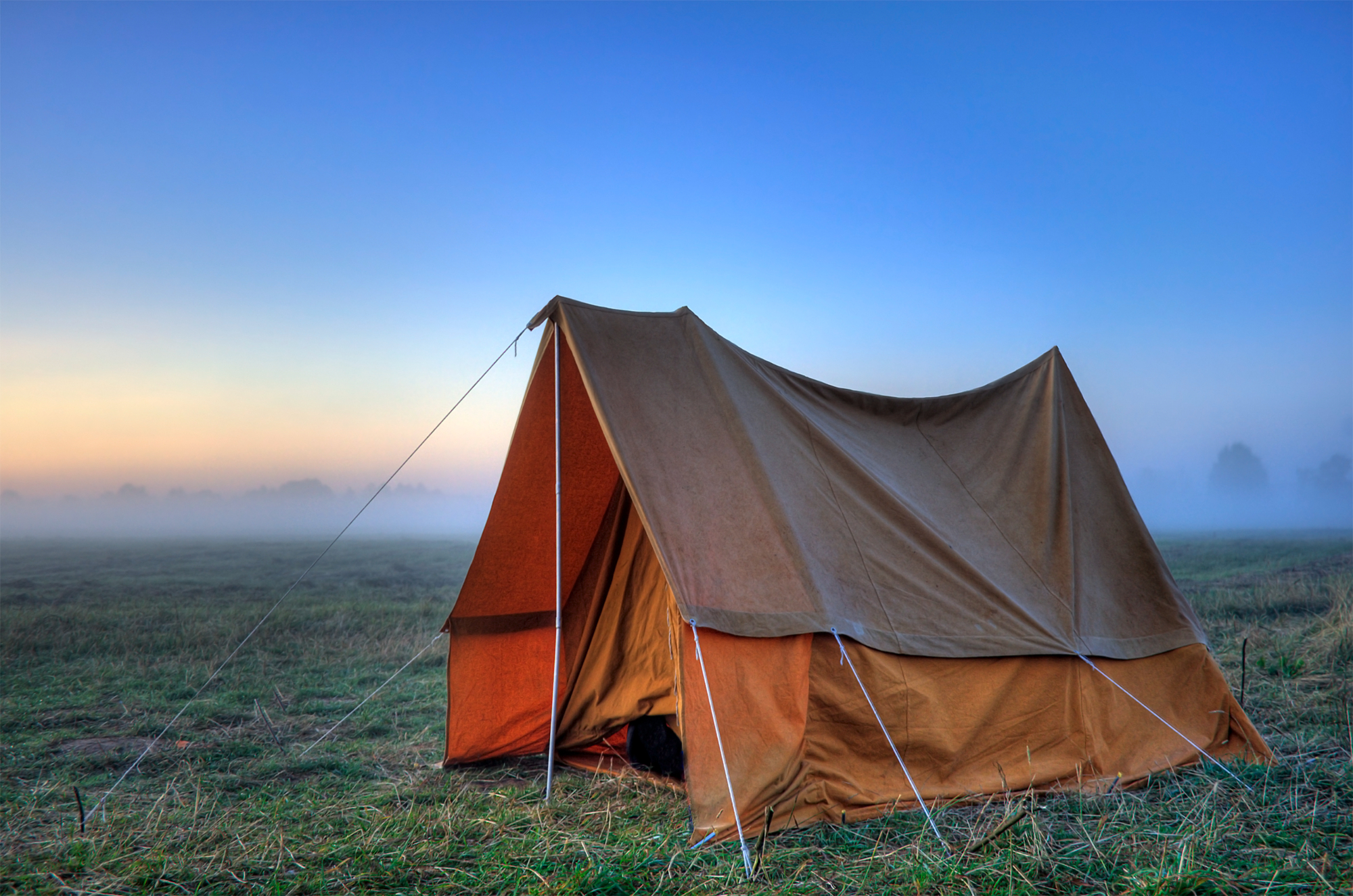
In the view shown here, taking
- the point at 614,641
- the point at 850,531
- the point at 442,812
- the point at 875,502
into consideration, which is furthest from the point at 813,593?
the point at 442,812

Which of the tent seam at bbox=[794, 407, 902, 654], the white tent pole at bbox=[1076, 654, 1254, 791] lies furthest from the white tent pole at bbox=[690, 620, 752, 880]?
the white tent pole at bbox=[1076, 654, 1254, 791]

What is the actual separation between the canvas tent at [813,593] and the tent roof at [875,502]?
0.05 feet

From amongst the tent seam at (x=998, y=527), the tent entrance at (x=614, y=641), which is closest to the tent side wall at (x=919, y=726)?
the tent seam at (x=998, y=527)

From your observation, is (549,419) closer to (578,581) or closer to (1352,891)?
(578,581)

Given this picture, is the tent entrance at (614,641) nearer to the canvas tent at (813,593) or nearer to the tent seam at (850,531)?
the canvas tent at (813,593)

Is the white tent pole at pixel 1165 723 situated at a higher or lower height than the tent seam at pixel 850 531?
lower

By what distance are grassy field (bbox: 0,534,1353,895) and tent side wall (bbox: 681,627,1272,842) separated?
166 mm

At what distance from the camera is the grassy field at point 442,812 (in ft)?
9.27

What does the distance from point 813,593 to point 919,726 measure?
2.76 ft

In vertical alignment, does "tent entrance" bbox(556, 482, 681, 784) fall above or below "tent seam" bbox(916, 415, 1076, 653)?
below

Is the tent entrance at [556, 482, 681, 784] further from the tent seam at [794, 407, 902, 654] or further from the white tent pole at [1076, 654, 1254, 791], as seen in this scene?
the white tent pole at [1076, 654, 1254, 791]

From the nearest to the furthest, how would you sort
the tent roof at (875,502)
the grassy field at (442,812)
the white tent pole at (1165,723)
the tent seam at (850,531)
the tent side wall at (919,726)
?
the grassy field at (442,812), the tent side wall at (919,726), the tent roof at (875,502), the tent seam at (850,531), the white tent pole at (1165,723)

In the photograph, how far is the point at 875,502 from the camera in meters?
4.43

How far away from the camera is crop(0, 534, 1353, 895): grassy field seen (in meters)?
2.83
